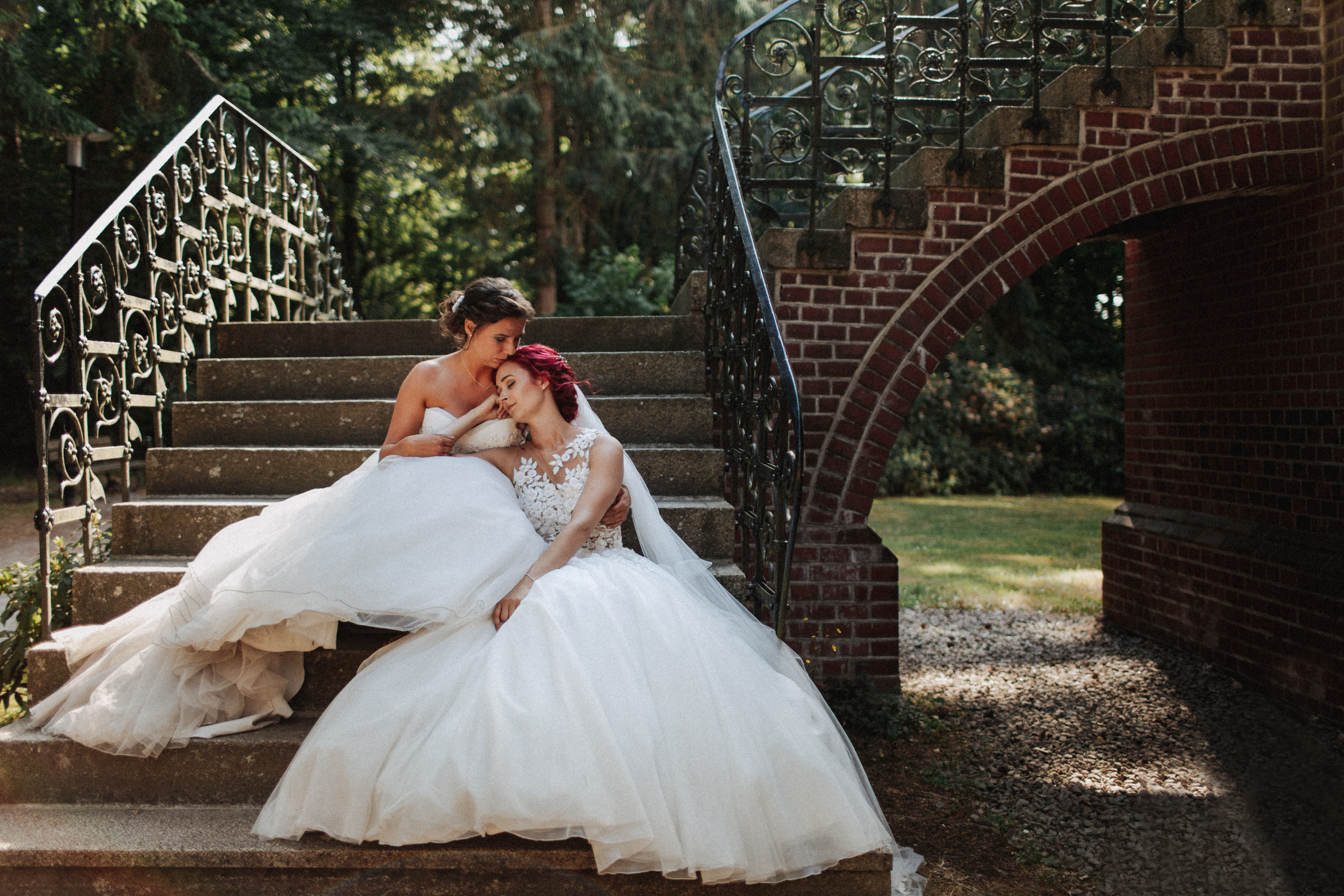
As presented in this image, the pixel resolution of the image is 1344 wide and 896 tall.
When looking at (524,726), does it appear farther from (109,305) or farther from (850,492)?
(109,305)

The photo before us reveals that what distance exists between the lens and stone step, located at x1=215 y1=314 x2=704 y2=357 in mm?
5266

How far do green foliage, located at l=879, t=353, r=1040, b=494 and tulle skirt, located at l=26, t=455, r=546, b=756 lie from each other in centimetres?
1202

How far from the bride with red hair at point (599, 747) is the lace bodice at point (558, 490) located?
0.36 metres

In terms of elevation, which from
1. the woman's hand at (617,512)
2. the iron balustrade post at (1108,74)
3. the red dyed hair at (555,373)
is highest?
the iron balustrade post at (1108,74)

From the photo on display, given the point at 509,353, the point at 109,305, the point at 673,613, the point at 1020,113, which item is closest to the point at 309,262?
the point at 109,305

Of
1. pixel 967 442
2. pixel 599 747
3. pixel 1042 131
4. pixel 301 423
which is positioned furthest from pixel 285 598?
pixel 967 442

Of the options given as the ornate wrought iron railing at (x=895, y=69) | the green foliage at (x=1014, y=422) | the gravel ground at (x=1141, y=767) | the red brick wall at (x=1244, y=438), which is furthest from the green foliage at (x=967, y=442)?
the ornate wrought iron railing at (x=895, y=69)

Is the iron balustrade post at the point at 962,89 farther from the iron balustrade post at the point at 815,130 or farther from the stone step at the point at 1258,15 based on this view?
the stone step at the point at 1258,15

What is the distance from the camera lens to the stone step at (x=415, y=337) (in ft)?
17.3

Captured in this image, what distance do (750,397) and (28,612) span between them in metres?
3.04

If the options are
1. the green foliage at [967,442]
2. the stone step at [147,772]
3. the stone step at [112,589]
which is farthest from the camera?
the green foliage at [967,442]

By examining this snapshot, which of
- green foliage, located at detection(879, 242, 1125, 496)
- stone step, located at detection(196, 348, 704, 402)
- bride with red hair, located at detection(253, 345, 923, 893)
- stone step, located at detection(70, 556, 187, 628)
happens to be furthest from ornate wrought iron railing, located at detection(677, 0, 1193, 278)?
green foliage, located at detection(879, 242, 1125, 496)

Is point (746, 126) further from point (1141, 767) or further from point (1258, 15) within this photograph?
point (1141, 767)

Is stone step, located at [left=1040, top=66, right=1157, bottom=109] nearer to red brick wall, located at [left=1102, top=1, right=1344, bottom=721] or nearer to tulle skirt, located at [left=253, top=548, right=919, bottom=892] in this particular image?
red brick wall, located at [left=1102, top=1, right=1344, bottom=721]
